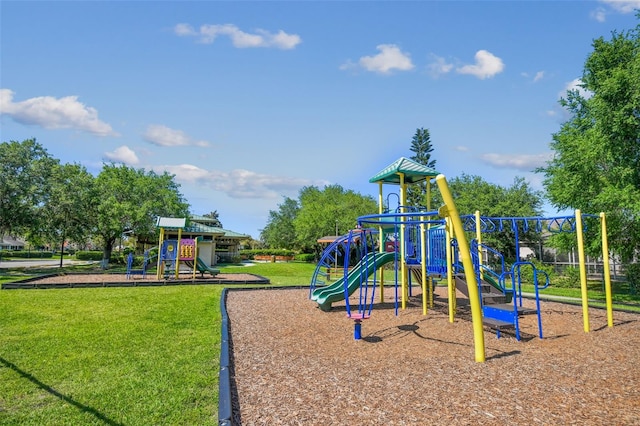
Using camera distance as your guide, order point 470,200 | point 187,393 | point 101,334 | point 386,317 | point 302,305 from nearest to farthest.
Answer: point 187,393 < point 101,334 < point 386,317 < point 302,305 < point 470,200

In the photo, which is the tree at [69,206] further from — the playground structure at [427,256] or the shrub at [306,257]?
the shrub at [306,257]

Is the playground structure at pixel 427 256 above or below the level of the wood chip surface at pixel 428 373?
above

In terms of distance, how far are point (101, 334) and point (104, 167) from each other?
29.9 m

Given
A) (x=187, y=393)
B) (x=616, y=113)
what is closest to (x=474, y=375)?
(x=187, y=393)

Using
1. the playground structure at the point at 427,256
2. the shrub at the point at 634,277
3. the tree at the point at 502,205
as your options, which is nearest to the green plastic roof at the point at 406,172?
the playground structure at the point at 427,256

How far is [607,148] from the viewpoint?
14086 millimetres

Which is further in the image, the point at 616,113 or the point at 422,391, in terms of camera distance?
the point at 616,113

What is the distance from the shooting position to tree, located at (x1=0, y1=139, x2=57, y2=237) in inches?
875

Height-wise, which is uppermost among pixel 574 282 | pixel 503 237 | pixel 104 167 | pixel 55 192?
pixel 104 167

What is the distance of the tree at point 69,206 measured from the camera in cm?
2495

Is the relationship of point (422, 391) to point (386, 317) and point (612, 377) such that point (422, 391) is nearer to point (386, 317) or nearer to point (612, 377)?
point (612, 377)

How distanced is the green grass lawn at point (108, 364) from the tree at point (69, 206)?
17864mm

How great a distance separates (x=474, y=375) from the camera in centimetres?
496

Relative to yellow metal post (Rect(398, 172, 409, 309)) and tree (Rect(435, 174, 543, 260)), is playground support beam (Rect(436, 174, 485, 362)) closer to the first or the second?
yellow metal post (Rect(398, 172, 409, 309))
